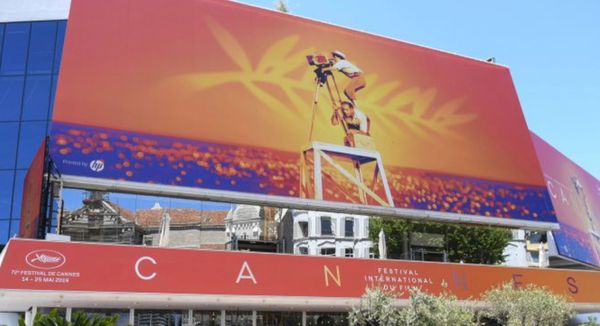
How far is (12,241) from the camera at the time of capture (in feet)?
51.0

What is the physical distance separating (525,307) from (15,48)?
29491 mm

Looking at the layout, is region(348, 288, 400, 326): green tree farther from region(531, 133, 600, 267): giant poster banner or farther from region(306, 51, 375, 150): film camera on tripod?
region(531, 133, 600, 267): giant poster banner

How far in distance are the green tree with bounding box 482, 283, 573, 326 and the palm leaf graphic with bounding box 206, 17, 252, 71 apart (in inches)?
462

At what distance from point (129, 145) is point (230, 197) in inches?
141

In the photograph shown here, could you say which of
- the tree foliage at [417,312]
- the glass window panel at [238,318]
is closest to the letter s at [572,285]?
the tree foliage at [417,312]

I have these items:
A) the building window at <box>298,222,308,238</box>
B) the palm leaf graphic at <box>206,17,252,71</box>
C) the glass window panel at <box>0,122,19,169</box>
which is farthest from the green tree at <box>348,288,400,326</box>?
the glass window panel at <box>0,122,19,169</box>

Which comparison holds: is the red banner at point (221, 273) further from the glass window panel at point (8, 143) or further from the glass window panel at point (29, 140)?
the glass window panel at point (8, 143)

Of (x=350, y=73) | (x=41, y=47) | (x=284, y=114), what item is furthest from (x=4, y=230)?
(x=350, y=73)

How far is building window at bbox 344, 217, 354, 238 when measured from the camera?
93.1 feet

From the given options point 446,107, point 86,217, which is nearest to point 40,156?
point 86,217

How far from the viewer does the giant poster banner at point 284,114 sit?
65.4ft

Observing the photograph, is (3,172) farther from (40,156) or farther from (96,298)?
(96,298)

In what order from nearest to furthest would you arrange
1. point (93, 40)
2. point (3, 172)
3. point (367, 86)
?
1. point (93, 40)
2. point (367, 86)
3. point (3, 172)

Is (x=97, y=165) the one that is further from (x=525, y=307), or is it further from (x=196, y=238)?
(x=525, y=307)
